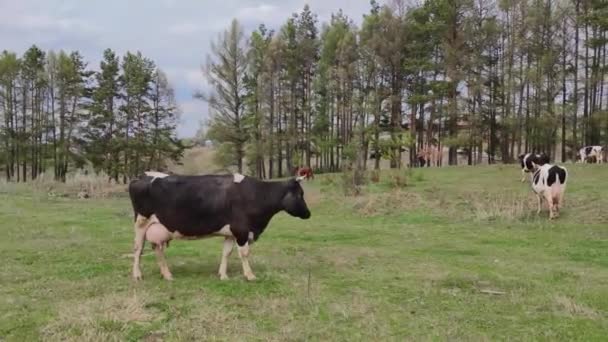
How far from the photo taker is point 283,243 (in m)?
11.8

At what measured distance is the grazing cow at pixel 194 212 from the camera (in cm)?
789

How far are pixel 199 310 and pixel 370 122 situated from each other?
38.4m

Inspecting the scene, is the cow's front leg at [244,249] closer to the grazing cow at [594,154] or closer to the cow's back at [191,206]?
the cow's back at [191,206]

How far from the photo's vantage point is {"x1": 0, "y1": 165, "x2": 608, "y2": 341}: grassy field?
5633 mm

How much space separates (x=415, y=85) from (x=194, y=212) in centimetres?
3696

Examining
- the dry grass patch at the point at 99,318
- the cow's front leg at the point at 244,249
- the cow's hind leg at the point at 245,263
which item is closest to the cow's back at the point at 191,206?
the cow's front leg at the point at 244,249

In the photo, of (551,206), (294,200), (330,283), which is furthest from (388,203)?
(330,283)

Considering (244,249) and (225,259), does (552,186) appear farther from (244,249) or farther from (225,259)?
(225,259)

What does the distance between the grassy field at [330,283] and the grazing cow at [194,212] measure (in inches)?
20.7

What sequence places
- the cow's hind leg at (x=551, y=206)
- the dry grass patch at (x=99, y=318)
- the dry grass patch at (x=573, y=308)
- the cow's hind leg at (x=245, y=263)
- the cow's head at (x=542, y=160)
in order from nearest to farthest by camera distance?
the dry grass patch at (x=99, y=318)
the dry grass patch at (x=573, y=308)
the cow's hind leg at (x=245, y=263)
the cow's hind leg at (x=551, y=206)
the cow's head at (x=542, y=160)

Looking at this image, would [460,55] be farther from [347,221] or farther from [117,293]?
[117,293]

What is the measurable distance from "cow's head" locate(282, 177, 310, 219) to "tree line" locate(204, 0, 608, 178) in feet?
82.8

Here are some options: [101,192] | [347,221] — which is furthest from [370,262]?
[101,192]

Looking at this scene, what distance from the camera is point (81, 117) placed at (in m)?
49.6
